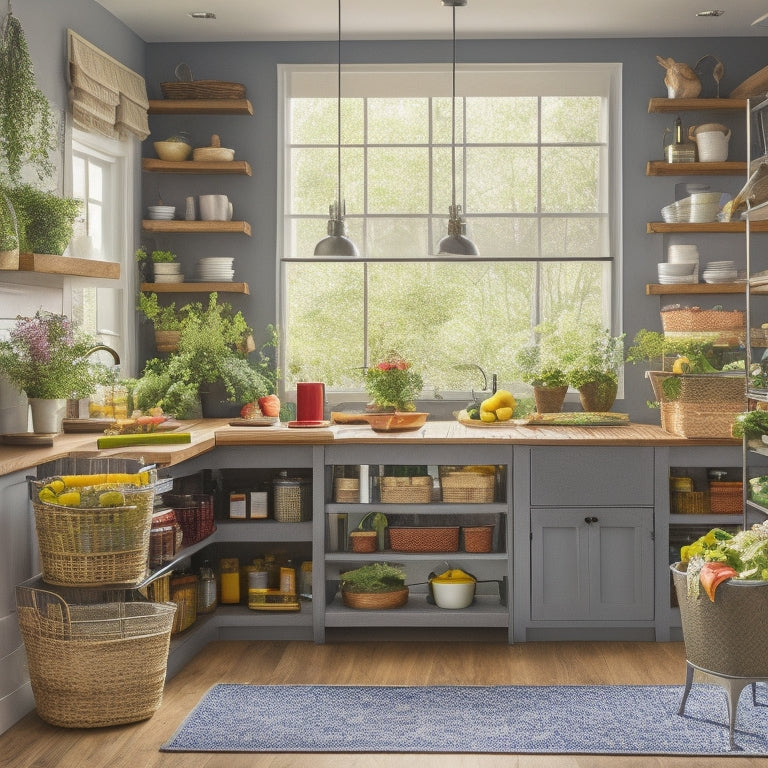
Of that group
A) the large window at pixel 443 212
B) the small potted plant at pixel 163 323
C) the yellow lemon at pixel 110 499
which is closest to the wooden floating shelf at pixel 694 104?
the large window at pixel 443 212

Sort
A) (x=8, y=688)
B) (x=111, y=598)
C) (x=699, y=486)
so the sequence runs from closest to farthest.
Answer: (x=8, y=688)
(x=111, y=598)
(x=699, y=486)

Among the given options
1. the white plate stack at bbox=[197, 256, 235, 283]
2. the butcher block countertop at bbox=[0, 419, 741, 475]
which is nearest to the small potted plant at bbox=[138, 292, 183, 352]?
the white plate stack at bbox=[197, 256, 235, 283]

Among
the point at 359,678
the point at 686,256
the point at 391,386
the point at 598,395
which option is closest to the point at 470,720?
the point at 359,678

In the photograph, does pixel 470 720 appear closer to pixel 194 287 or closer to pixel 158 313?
pixel 194 287

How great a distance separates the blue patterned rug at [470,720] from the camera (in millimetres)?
3346

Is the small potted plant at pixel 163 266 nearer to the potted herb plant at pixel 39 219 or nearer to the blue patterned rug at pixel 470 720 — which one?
the potted herb plant at pixel 39 219

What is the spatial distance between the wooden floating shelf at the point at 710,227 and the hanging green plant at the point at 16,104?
3127 mm

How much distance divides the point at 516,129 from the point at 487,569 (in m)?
2.42

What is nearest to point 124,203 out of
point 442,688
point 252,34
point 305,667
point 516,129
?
point 252,34

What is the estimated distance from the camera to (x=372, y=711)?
3680mm

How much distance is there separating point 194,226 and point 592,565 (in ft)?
8.98

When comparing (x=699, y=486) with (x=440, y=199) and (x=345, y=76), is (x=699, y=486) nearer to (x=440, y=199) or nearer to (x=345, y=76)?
(x=440, y=199)

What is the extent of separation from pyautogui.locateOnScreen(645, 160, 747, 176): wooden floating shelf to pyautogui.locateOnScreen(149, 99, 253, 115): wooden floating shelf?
2206 mm

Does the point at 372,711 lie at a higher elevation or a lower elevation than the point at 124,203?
lower
